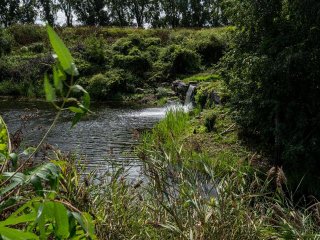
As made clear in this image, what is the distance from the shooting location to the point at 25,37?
3431 centimetres

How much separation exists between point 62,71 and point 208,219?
2.06 metres

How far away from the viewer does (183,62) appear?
26.6 meters

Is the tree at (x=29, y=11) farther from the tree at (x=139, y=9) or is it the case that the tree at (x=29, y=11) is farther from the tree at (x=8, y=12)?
the tree at (x=139, y=9)

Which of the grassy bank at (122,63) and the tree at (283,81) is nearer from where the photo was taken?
the tree at (283,81)

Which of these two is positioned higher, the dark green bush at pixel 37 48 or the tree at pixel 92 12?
the tree at pixel 92 12

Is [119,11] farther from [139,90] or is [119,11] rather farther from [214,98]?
[214,98]

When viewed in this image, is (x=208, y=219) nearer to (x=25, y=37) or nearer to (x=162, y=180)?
(x=162, y=180)

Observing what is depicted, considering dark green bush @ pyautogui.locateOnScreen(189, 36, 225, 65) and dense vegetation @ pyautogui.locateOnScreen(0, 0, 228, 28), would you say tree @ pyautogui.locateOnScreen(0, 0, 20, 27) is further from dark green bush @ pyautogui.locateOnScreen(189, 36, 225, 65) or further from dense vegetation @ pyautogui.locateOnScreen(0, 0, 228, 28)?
dark green bush @ pyautogui.locateOnScreen(189, 36, 225, 65)

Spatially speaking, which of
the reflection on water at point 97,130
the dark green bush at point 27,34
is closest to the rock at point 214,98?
the reflection on water at point 97,130

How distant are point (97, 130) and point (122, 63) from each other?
13.6 meters

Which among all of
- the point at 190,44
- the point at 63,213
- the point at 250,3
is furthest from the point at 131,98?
the point at 63,213

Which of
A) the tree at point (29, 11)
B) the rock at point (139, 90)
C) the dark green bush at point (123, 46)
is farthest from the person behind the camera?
the tree at point (29, 11)

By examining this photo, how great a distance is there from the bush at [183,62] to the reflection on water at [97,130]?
7028mm

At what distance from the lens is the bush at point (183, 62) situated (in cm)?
2639
